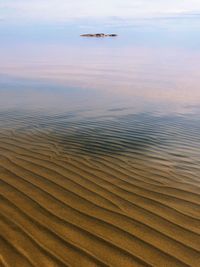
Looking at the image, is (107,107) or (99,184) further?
(107,107)

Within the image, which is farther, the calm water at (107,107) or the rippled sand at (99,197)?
the calm water at (107,107)

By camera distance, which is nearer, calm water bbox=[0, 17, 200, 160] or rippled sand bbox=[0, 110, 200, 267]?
rippled sand bbox=[0, 110, 200, 267]

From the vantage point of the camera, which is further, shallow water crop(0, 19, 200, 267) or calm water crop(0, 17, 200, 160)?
calm water crop(0, 17, 200, 160)

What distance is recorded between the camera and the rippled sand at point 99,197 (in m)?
3.92

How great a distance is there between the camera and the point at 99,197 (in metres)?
5.18

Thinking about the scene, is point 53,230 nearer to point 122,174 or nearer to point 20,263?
point 20,263

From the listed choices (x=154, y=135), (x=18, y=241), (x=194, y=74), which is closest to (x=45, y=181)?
(x=18, y=241)

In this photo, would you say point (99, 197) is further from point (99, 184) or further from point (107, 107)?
point (107, 107)

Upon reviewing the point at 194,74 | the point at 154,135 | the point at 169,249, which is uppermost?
the point at 194,74

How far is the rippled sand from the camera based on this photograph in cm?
392

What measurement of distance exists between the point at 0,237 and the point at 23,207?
29.0 inches

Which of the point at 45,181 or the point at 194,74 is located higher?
the point at 194,74

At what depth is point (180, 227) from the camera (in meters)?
4.43

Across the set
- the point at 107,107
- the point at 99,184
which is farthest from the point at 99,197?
the point at 107,107
